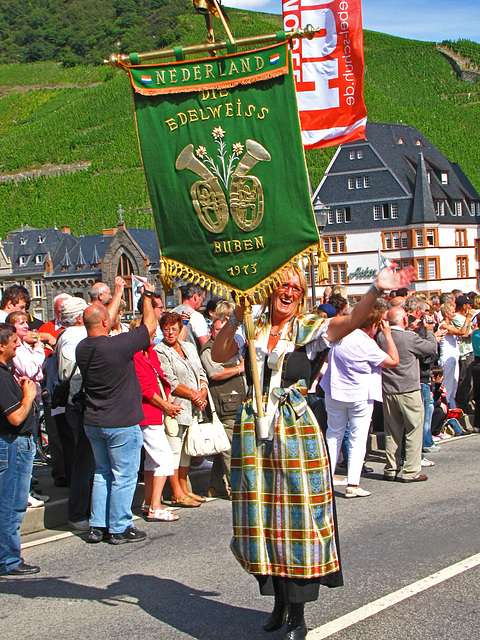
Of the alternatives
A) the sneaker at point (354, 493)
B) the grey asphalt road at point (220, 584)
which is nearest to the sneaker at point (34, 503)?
the grey asphalt road at point (220, 584)

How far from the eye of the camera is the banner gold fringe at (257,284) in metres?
4.70

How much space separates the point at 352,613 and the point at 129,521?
2.71m

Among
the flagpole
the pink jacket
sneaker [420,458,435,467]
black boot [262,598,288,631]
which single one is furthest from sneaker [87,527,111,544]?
sneaker [420,458,435,467]

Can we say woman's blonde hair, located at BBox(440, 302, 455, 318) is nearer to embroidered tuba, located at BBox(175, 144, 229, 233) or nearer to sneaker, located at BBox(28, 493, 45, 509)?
sneaker, located at BBox(28, 493, 45, 509)

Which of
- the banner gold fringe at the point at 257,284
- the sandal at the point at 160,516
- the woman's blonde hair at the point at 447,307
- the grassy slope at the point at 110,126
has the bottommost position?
the sandal at the point at 160,516

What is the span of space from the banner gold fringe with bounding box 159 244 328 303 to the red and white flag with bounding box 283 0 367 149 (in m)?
8.37

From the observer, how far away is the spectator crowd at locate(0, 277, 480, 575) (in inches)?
245

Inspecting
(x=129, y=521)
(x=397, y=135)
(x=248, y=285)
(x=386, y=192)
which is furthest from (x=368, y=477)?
(x=397, y=135)

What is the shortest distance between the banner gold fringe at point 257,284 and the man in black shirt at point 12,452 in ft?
5.40

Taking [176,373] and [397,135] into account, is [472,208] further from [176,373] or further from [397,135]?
[176,373]

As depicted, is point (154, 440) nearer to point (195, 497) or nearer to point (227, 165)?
point (195, 497)

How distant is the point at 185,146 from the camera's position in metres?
4.90

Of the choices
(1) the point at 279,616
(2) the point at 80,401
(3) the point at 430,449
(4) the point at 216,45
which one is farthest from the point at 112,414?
(3) the point at 430,449

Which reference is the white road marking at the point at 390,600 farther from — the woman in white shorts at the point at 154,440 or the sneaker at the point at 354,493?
the woman in white shorts at the point at 154,440
